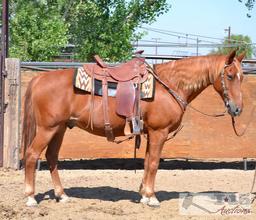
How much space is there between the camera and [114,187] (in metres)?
7.35

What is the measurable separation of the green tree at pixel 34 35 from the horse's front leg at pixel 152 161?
29.6 feet

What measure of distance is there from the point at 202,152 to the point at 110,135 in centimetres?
316

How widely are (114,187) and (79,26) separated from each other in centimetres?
1078

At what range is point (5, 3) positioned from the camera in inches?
352

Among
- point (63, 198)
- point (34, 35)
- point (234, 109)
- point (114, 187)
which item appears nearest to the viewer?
point (234, 109)

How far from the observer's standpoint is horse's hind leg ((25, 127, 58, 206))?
6008mm

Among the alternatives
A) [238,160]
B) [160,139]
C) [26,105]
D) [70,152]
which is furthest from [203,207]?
[238,160]

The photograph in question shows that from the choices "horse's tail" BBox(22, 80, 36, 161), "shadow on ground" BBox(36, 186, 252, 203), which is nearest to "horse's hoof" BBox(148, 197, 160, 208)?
"shadow on ground" BBox(36, 186, 252, 203)

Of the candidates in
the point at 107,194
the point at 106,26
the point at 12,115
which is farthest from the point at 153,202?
the point at 106,26

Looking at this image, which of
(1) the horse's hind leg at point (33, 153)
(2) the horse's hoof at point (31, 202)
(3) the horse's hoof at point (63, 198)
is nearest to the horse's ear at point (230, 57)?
(1) the horse's hind leg at point (33, 153)

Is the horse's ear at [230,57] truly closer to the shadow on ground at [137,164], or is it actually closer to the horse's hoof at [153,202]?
the horse's hoof at [153,202]

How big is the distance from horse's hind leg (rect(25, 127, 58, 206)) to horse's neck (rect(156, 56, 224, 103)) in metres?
1.59

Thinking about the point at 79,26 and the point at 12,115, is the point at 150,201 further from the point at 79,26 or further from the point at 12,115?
the point at 79,26

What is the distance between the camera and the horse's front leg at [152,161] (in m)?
6.04
